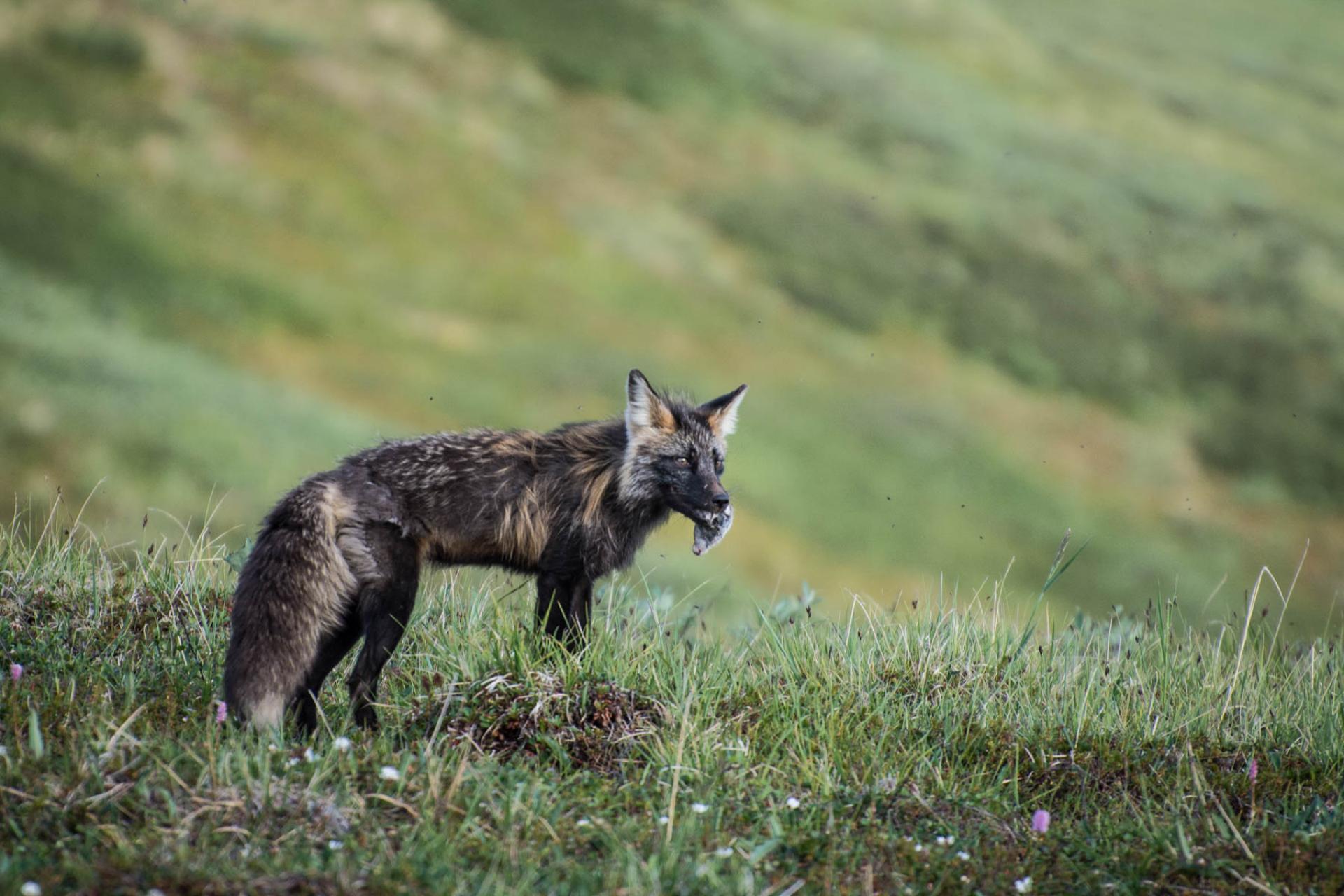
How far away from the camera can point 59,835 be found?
13.9 feet

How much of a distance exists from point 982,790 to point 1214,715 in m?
1.62

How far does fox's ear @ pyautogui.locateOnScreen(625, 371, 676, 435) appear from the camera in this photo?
6637 millimetres

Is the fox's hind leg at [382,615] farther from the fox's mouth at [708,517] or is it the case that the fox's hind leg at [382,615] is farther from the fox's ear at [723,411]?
the fox's ear at [723,411]

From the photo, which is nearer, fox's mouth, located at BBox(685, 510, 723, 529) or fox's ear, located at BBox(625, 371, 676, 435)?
fox's mouth, located at BBox(685, 510, 723, 529)

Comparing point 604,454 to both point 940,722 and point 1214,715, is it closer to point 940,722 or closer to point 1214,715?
point 940,722

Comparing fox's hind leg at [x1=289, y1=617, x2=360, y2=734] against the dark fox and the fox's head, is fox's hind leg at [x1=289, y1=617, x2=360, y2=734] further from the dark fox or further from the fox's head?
the fox's head

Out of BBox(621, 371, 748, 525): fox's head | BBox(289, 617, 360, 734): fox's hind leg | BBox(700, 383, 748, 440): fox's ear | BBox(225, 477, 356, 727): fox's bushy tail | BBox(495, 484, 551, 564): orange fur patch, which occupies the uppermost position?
BBox(700, 383, 748, 440): fox's ear

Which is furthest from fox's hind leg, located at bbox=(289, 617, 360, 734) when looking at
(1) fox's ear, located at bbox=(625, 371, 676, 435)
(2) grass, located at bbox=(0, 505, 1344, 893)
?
(1) fox's ear, located at bbox=(625, 371, 676, 435)

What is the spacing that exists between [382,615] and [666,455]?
173 centimetres

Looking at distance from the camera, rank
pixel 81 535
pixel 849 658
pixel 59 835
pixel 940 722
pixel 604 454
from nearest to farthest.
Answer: pixel 59 835 < pixel 940 722 < pixel 849 658 < pixel 604 454 < pixel 81 535

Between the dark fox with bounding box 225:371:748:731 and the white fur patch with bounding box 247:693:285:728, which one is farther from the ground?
the dark fox with bounding box 225:371:748:731

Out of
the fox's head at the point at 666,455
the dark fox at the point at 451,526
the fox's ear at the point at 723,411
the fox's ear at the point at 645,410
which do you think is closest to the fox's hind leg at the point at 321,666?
Result: the dark fox at the point at 451,526

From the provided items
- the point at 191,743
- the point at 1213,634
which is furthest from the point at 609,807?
the point at 1213,634

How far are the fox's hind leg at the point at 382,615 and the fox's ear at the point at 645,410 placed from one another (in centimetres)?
139
